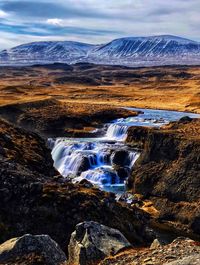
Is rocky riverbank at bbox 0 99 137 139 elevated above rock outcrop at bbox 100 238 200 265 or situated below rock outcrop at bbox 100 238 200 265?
below

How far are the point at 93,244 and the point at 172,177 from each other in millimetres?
27813

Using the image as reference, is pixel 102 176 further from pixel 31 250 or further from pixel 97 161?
pixel 31 250

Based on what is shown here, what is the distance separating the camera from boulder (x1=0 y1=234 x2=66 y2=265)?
1684 centimetres

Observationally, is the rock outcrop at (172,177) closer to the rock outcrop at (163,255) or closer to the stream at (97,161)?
the stream at (97,161)

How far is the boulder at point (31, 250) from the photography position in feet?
55.3

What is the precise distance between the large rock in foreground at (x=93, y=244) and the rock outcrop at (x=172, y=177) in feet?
66.0

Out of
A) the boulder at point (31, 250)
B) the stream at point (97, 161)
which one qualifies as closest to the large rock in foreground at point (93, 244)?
the boulder at point (31, 250)

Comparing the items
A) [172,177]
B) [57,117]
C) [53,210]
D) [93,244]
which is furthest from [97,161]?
[93,244]

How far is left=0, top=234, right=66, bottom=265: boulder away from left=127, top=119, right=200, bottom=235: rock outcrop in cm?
2134

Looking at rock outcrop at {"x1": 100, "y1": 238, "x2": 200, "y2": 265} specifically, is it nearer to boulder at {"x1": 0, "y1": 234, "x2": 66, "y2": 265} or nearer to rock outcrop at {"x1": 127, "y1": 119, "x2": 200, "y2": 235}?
boulder at {"x1": 0, "y1": 234, "x2": 66, "y2": 265}

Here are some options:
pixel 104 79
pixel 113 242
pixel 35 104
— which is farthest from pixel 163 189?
pixel 104 79

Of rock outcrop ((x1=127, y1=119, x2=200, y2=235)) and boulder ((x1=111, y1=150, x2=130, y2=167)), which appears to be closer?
rock outcrop ((x1=127, y1=119, x2=200, y2=235))

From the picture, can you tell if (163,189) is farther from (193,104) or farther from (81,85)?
(81,85)

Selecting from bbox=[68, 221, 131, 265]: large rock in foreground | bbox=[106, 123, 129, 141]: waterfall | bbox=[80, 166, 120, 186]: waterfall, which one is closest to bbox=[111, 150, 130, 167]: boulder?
bbox=[80, 166, 120, 186]: waterfall
